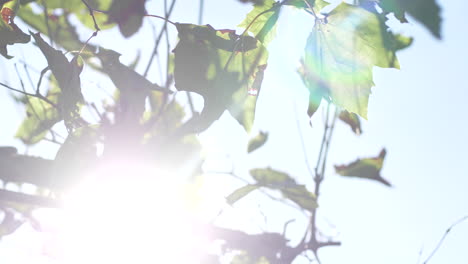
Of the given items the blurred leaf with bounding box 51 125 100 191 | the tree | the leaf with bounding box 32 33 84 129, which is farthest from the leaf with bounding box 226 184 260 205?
the leaf with bounding box 32 33 84 129

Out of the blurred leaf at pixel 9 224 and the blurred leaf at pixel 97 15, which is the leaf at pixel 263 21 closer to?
the blurred leaf at pixel 97 15

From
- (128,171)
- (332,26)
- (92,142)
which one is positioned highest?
(332,26)

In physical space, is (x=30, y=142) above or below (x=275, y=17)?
below

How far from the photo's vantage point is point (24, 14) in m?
0.95

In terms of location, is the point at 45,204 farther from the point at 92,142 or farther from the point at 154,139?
the point at 154,139

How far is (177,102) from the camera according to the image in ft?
5.72

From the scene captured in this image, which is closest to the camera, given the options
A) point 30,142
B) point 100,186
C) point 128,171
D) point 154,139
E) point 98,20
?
point 98,20

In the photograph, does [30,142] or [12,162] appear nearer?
[12,162]

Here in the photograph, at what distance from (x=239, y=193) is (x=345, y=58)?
663 mm

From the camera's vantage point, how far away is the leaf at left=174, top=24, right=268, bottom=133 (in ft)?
2.10

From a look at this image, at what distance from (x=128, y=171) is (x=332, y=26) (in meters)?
0.86

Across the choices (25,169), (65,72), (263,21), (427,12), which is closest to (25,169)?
(25,169)

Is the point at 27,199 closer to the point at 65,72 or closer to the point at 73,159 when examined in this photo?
the point at 73,159

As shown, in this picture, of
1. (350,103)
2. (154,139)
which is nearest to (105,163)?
(154,139)
